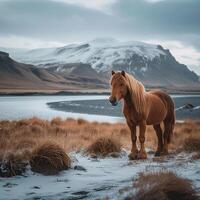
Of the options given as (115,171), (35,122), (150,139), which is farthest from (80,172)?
(35,122)

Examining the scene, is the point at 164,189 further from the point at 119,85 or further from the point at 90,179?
the point at 119,85

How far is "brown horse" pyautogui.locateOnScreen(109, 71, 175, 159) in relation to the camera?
8984 millimetres

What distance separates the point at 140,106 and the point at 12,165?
329 cm

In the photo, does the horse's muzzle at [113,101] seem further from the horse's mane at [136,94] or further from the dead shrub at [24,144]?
the dead shrub at [24,144]

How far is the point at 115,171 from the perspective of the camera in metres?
7.83

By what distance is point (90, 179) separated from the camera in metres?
7.09

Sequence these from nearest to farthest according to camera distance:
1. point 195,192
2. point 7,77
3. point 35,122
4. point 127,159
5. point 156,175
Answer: point 195,192 < point 156,175 < point 127,159 < point 35,122 < point 7,77

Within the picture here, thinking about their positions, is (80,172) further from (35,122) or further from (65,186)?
(35,122)

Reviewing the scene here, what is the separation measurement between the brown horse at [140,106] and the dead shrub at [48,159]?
161cm

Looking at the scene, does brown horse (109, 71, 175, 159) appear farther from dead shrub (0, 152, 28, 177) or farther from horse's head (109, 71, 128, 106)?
dead shrub (0, 152, 28, 177)

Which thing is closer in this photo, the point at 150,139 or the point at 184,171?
the point at 184,171

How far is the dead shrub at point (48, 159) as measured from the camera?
764cm

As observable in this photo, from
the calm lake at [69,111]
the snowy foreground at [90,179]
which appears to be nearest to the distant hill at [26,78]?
the calm lake at [69,111]

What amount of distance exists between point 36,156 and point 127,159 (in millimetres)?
2492
